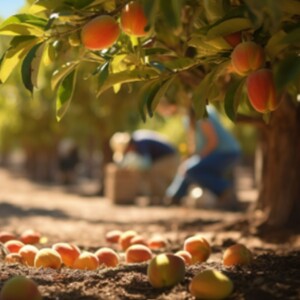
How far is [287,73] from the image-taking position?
1.92 m

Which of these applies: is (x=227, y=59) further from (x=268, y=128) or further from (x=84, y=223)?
(x=84, y=223)

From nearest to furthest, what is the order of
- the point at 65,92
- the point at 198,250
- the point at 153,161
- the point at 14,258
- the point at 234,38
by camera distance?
the point at 234,38 → the point at 65,92 → the point at 14,258 → the point at 198,250 → the point at 153,161

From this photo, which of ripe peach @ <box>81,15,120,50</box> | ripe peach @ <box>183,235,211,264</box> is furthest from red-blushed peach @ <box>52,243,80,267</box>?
ripe peach @ <box>81,15,120,50</box>

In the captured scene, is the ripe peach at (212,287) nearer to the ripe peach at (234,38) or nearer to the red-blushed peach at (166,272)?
the red-blushed peach at (166,272)

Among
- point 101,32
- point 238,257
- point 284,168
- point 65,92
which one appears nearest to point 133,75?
point 65,92

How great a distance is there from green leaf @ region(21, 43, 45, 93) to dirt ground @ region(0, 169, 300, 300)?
924 mm

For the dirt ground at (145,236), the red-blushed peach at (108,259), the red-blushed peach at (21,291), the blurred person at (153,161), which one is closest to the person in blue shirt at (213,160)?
the dirt ground at (145,236)

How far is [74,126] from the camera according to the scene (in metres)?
15.5

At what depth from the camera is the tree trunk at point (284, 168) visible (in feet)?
18.4

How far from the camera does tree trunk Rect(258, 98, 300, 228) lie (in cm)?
562

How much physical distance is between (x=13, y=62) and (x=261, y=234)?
11.8 feet

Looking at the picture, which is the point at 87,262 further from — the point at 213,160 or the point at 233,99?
the point at 213,160

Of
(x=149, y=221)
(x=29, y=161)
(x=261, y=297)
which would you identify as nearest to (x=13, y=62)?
(x=261, y=297)

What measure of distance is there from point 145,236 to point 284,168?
1.60 meters
